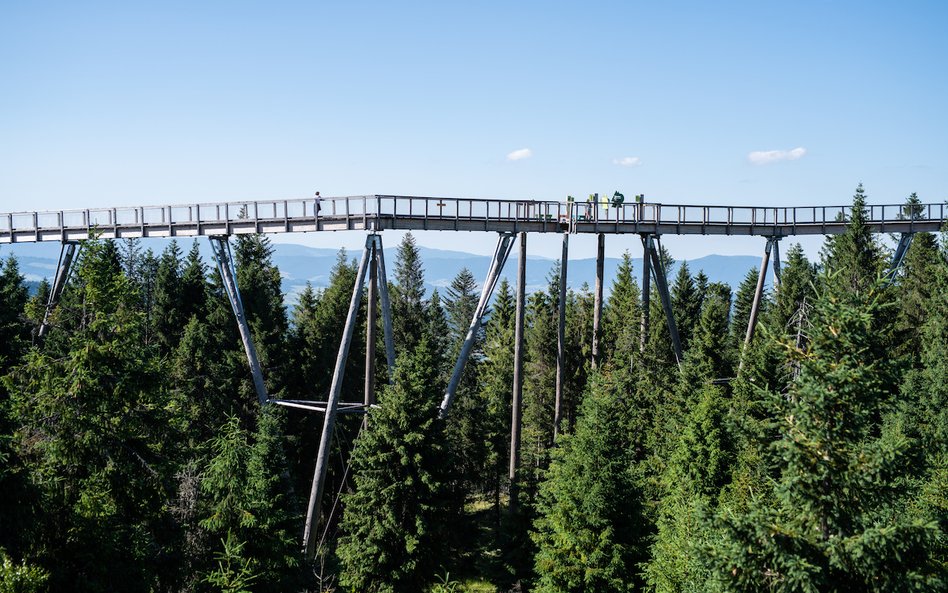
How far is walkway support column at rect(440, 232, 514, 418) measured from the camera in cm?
2919

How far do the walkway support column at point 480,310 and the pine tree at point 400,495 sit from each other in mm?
1238

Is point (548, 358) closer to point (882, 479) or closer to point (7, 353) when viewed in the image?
point (7, 353)

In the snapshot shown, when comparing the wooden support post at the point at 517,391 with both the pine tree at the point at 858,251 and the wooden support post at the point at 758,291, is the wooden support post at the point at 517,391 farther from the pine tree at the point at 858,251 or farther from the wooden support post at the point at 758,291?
the pine tree at the point at 858,251

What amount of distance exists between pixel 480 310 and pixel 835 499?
1766cm

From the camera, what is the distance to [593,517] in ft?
81.9

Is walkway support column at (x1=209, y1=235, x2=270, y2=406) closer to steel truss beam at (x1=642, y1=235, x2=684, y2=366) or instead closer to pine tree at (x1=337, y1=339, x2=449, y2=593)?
pine tree at (x1=337, y1=339, x2=449, y2=593)

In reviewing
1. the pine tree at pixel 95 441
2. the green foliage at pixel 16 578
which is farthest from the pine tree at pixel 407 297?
the green foliage at pixel 16 578

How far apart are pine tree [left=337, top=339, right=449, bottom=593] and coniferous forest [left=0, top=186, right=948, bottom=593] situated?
0.10 metres

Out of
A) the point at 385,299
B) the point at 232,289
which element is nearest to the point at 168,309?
the point at 232,289

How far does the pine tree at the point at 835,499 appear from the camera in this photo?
12.9 metres

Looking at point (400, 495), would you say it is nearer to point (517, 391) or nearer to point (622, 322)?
point (517, 391)

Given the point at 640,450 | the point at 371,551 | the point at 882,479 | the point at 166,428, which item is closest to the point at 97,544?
the point at 166,428

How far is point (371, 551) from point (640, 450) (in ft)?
49.8

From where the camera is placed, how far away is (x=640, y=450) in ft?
121
